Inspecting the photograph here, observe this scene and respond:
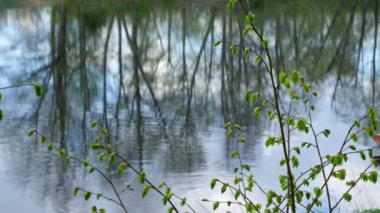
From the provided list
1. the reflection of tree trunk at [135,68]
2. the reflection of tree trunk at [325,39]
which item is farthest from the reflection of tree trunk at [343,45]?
the reflection of tree trunk at [135,68]

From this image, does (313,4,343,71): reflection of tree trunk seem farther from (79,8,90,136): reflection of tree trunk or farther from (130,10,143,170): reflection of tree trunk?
(79,8,90,136): reflection of tree trunk

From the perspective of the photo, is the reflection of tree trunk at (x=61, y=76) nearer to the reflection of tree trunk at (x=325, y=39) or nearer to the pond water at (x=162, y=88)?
the pond water at (x=162, y=88)

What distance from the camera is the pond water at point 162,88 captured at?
322 inches

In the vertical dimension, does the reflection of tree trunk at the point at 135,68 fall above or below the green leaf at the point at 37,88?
above

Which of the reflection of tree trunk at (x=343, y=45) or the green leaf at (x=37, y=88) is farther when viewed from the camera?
the reflection of tree trunk at (x=343, y=45)

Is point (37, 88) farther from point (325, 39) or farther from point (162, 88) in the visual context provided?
point (325, 39)

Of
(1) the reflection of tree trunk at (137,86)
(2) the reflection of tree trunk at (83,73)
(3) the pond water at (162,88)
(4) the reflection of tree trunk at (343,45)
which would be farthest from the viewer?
(4) the reflection of tree trunk at (343,45)

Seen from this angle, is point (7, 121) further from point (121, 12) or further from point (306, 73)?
point (121, 12)

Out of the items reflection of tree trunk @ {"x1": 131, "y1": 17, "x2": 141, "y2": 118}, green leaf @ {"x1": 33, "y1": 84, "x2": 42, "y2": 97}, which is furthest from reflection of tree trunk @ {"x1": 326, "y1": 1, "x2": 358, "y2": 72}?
green leaf @ {"x1": 33, "y1": 84, "x2": 42, "y2": 97}

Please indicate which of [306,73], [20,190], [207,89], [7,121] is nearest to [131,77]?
[207,89]

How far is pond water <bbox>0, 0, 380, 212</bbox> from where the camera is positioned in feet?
26.8

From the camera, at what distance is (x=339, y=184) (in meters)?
7.79

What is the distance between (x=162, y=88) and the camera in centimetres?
1580

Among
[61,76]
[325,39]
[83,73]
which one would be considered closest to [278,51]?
[325,39]
